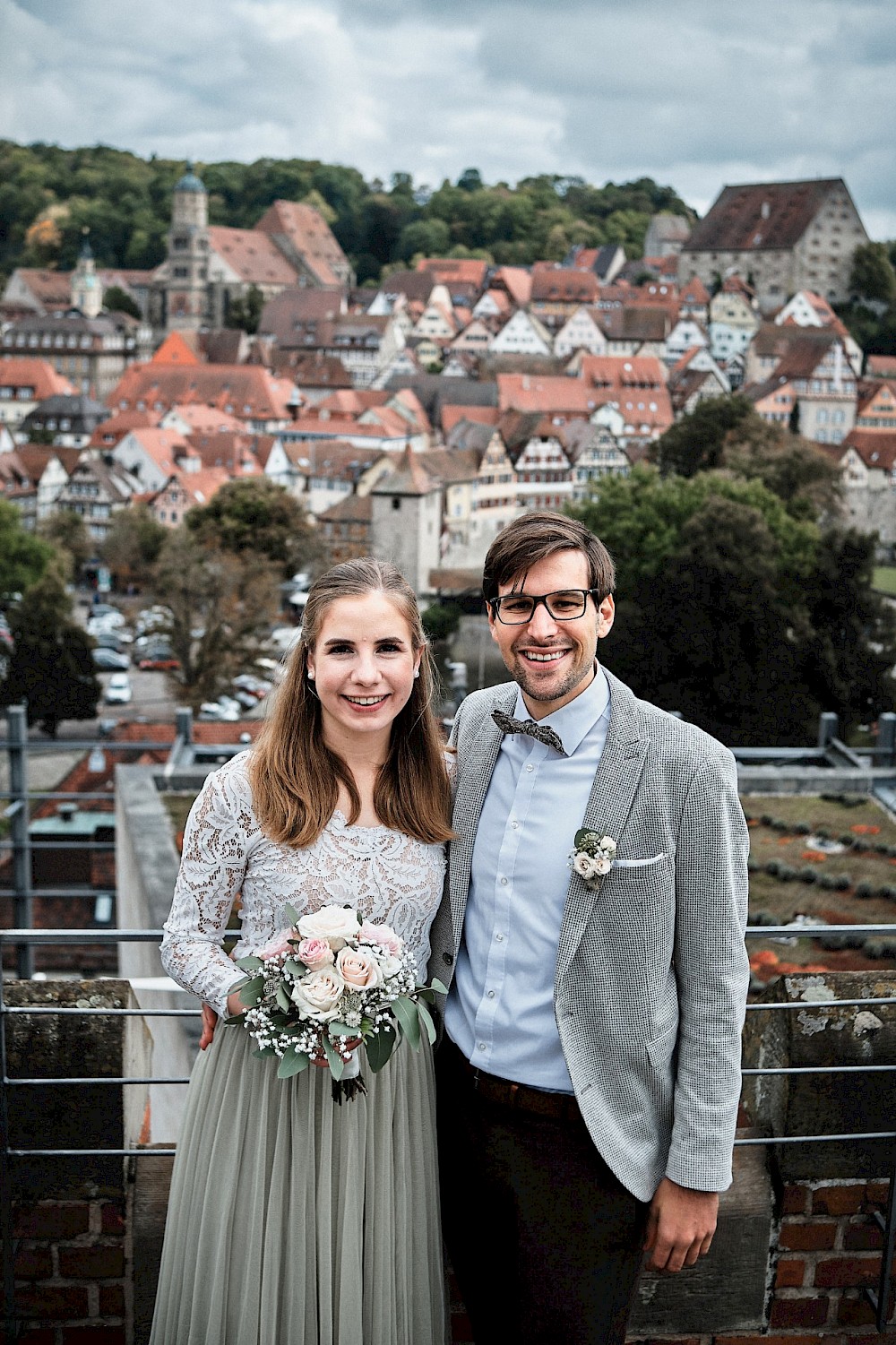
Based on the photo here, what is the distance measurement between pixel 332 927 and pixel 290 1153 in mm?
367

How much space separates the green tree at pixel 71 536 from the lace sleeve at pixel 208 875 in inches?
1880

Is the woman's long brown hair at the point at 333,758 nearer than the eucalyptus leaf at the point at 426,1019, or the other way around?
the eucalyptus leaf at the point at 426,1019

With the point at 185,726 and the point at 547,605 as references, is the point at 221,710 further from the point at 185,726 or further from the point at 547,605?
the point at 547,605

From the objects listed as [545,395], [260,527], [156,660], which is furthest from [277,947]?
[545,395]

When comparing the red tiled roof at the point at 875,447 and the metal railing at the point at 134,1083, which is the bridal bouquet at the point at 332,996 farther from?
the red tiled roof at the point at 875,447

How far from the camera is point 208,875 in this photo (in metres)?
2.28

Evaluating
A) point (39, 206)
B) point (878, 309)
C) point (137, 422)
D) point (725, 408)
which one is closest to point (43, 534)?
point (137, 422)

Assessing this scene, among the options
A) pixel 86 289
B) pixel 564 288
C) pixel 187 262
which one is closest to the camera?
pixel 564 288

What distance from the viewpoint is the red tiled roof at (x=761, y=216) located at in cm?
8969

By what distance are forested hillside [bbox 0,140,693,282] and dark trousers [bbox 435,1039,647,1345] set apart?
4130 inches

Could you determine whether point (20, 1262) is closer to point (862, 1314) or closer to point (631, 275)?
point (862, 1314)

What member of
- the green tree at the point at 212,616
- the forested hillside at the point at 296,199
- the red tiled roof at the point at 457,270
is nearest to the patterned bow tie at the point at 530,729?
the green tree at the point at 212,616

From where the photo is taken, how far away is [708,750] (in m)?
2.18

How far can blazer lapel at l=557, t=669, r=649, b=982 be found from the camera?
2174 millimetres
